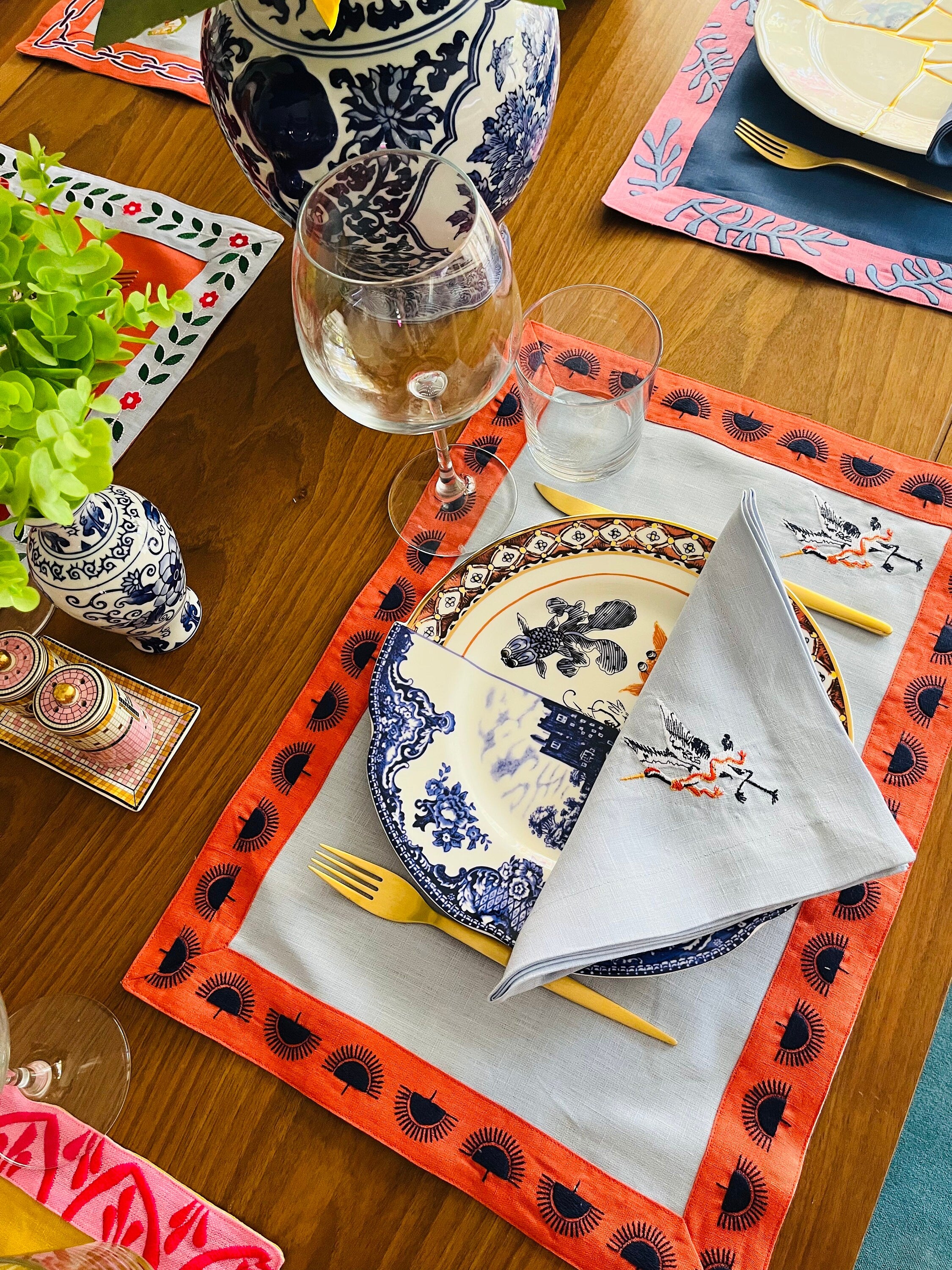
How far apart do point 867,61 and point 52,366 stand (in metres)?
0.70

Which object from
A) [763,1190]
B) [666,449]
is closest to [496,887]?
[763,1190]

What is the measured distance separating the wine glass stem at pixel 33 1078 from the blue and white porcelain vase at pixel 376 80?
55cm

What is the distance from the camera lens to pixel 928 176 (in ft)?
2.48

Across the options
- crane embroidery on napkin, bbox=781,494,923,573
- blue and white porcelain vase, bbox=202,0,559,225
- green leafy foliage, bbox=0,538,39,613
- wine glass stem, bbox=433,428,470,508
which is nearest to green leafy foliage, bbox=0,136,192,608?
green leafy foliage, bbox=0,538,39,613

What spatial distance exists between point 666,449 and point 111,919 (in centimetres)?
50

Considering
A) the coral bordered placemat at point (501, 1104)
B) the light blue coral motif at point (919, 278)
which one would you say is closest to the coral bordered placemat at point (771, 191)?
the light blue coral motif at point (919, 278)

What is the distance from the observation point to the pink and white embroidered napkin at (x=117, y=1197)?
51 cm

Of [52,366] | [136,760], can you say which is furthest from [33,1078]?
[52,366]

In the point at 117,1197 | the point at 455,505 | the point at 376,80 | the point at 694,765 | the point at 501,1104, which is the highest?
the point at 376,80

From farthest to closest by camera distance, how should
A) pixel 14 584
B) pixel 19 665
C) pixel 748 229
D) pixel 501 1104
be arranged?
pixel 748 229 → pixel 19 665 → pixel 501 1104 → pixel 14 584

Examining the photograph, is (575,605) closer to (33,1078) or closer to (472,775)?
(472,775)

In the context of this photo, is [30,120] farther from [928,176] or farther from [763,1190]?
[763,1190]

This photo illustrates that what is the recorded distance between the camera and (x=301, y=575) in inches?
27.1

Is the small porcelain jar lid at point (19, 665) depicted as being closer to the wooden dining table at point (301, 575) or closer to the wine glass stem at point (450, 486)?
the wooden dining table at point (301, 575)
